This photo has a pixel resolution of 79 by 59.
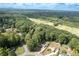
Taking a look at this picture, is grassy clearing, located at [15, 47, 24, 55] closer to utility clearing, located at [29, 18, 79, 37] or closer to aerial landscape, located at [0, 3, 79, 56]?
aerial landscape, located at [0, 3, 79, 56]

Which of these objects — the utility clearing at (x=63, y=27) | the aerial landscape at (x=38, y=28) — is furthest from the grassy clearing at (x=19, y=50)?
the utility clearing at (x=63, y=27)

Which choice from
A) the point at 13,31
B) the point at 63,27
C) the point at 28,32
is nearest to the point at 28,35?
the point at 28,32

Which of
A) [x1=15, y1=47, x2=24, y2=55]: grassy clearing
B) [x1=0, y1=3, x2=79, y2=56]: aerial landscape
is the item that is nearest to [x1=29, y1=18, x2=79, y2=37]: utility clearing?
[x1=0, y1=3, x2=79, y2=56]: aerial landscape

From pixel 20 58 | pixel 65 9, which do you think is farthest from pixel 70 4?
pixel 20 58

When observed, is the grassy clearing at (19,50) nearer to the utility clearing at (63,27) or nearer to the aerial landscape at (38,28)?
the aerial landscape at (38,28)

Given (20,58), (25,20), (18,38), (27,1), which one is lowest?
(20,58)

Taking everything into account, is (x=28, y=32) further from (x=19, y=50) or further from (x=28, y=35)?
(x=19, y=50)

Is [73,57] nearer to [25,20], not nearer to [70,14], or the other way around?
[70,14]
